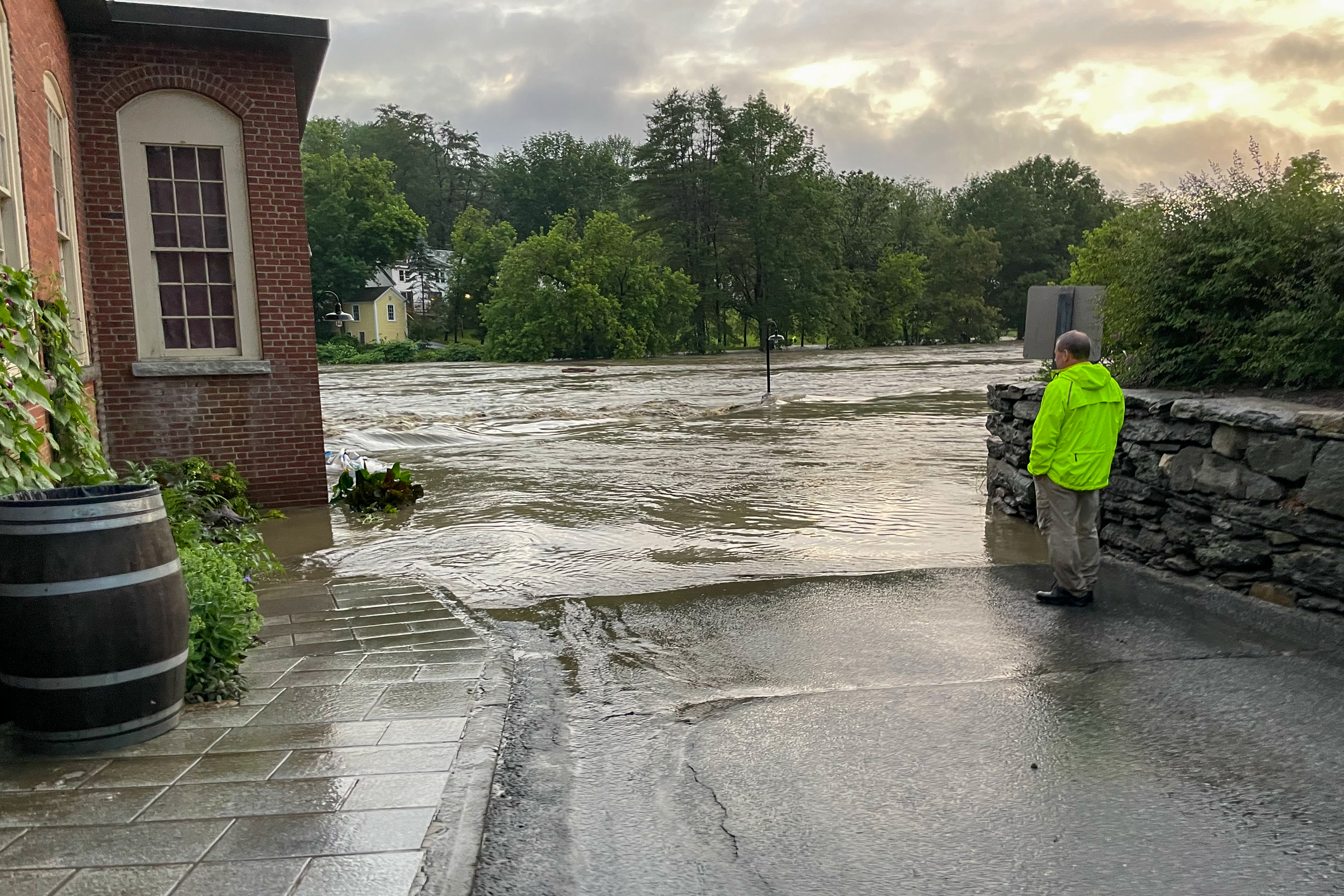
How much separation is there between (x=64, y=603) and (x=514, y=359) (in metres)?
60.7

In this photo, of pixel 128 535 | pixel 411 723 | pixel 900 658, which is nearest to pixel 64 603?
pixel 128 535

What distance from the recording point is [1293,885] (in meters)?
3.29

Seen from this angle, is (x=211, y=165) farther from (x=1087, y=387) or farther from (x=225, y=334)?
(x=1087, y=387)

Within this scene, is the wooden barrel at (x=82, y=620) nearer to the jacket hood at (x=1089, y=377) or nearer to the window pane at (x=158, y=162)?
the jacket hood at (x=1089, y=377)

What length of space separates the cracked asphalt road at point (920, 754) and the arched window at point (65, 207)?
5.60 meters

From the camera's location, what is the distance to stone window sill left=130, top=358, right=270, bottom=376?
10.5 metres

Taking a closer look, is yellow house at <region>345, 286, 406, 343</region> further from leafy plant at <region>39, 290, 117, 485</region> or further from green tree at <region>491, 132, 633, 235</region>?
leafy plant at <region>39, 290, 117, 485</region>

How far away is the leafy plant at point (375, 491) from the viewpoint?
11.4 meters

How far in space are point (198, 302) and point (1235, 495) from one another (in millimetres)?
9632

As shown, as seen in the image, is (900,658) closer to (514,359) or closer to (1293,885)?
(1293,885)

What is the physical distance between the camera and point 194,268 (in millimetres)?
10742

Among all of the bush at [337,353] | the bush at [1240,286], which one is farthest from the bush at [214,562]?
the bush at [337,353]

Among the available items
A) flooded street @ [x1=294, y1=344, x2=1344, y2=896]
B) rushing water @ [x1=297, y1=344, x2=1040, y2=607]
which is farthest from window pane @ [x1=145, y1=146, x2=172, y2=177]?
rushing water @ [x1=297, y1=344, x2=1040, y2=607]

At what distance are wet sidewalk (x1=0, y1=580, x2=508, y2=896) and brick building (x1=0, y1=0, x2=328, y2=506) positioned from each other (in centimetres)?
613
